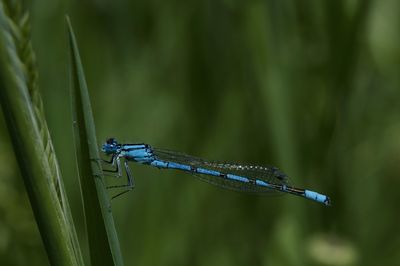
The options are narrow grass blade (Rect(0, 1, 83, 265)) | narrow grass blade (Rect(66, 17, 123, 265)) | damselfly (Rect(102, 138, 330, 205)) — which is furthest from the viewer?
damselfly (Rect(102, 138, 330, 205))

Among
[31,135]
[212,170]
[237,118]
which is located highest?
[237,118]

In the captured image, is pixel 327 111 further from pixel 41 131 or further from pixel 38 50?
pixel 41 131

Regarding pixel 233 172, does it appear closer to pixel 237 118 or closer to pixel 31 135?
pixel 237 118

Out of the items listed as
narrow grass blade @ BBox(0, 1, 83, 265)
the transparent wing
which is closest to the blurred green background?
the transparent wing

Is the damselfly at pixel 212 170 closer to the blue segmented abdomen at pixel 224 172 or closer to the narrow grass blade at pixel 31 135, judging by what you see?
the blue segmented abdomen at pixel 224 172

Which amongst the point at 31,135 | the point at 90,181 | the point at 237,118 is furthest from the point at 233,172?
the point at 31,135

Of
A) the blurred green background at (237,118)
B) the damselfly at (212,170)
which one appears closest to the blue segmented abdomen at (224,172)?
the damselfly at (212,170)

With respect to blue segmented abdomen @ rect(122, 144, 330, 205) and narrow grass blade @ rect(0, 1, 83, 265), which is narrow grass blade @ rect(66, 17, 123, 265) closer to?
narrow grass blade @ rect(0, 1, 83, 265)
